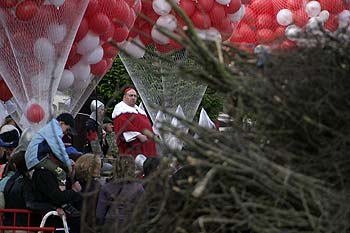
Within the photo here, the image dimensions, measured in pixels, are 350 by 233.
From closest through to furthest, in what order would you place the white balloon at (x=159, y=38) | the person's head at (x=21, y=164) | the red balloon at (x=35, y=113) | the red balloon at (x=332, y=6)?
the person's head at (x=21, y=164) → the red balloon at (x=35, y=113) → the white balloon at (x=159, y=38) → the red balloon at (x=332, y=6)

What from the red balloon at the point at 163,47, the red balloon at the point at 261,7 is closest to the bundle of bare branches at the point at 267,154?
the red balloon at the point at 163,47

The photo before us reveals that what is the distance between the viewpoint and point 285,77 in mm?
2309

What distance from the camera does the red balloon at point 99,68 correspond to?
294 inches

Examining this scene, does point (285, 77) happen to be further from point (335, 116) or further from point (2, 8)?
point (2, 8)

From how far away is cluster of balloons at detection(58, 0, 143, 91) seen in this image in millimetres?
7094

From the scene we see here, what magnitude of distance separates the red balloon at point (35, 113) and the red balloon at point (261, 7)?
11.2 ft

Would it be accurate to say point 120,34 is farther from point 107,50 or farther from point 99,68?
point 99,68

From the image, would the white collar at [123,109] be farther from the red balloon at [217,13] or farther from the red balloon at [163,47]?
the red balloon at [217,13]

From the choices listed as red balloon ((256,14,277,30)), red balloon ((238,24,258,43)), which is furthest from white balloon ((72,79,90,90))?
red balloon ((256,14,277,30))

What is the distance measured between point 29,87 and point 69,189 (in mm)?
1082

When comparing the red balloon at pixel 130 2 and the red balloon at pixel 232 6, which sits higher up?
the red balloon at pixel 130 2

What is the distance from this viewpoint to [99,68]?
753 centimetres

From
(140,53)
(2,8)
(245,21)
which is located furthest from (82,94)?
(245,21)

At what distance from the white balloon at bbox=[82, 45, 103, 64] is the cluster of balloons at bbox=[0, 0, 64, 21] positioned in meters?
0.82
